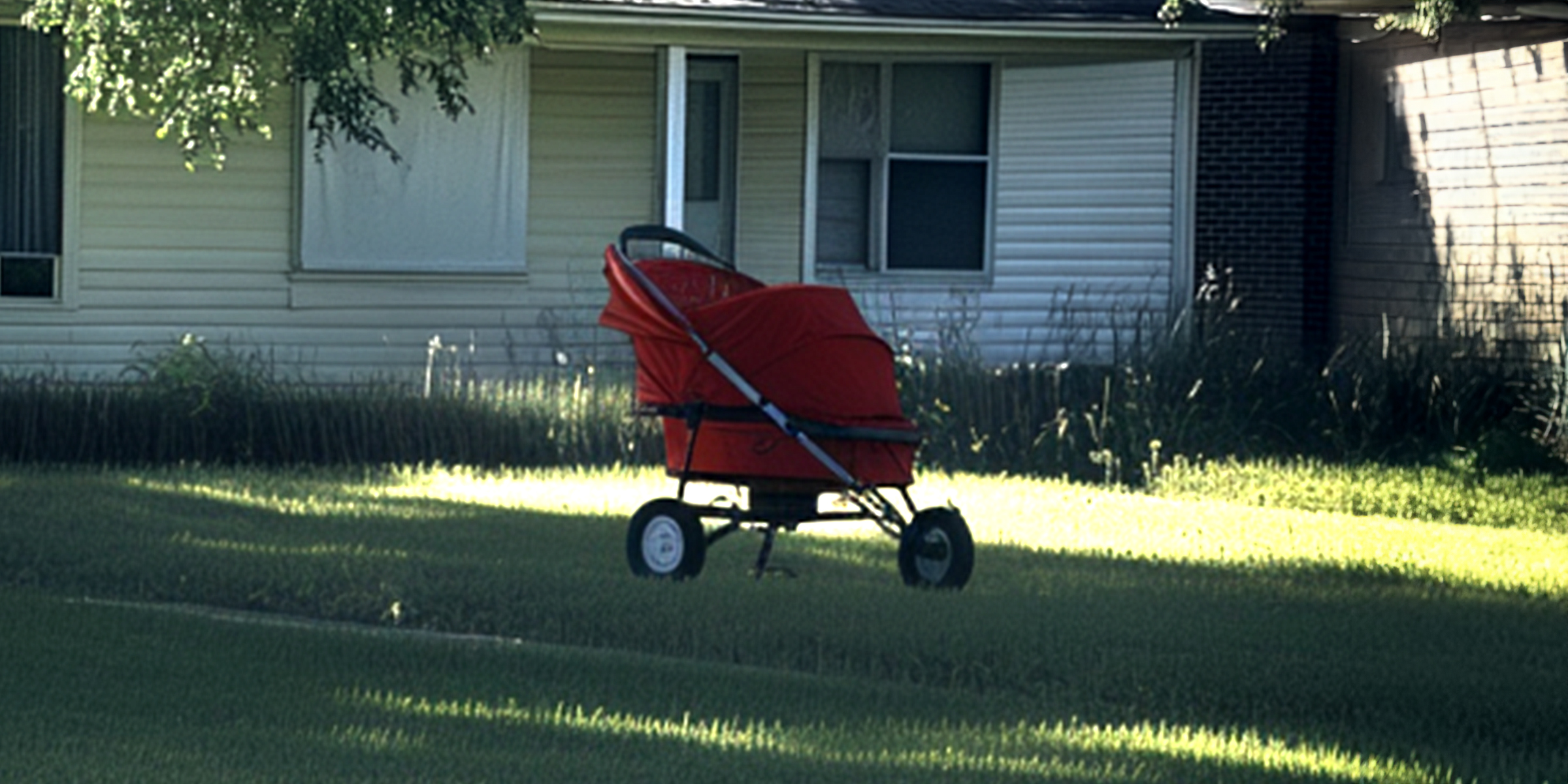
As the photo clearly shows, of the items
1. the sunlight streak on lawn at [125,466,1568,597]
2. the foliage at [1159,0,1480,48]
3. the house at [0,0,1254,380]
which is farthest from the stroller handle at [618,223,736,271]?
the house at [0,0,1254,380]

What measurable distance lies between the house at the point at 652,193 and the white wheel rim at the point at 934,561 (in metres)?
6.67

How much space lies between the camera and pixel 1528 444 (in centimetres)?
1722

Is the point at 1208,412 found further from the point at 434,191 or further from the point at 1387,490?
the point at 434,191

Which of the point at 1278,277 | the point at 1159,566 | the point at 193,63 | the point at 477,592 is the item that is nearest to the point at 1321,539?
the point at 1159,566

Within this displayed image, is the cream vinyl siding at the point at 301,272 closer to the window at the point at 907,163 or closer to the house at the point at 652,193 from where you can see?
the house at the point at 652,193

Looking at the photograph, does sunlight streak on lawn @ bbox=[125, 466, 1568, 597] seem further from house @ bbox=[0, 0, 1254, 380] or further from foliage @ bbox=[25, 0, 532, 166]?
house @ bbox=[0, 0, 1254, 380]

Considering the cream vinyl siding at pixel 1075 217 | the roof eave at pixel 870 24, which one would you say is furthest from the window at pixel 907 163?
the roof eave at pixel 870 24

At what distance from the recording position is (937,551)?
445 inches

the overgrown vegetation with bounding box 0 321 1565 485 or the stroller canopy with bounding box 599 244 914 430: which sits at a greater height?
the stroller canopy with bounding box 599 244 914 430

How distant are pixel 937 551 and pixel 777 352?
1.17 m

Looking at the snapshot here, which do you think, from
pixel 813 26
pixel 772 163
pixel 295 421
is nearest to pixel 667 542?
pixel 295 421

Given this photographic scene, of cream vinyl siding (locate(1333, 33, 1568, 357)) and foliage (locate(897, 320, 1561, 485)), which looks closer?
foliage (locate(897, 320, 1561, 485))

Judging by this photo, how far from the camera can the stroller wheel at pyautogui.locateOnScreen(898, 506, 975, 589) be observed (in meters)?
11.2

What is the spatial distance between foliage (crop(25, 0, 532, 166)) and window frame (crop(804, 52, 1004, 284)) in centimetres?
610
